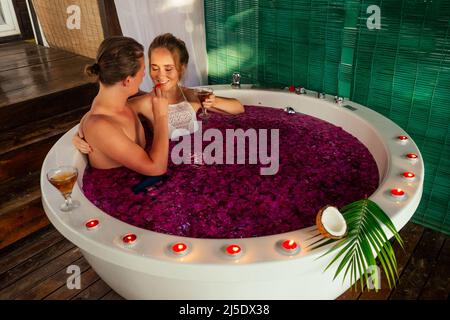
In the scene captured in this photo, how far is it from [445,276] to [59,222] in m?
1.78

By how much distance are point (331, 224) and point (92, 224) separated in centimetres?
84

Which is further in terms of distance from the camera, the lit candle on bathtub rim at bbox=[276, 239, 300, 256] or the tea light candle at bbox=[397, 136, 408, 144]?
the tea light candle at bbox=[397, 136, 408, 144]

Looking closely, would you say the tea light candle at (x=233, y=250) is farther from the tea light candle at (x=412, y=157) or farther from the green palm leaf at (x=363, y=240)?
the tea light candle at (x=412, y=157)

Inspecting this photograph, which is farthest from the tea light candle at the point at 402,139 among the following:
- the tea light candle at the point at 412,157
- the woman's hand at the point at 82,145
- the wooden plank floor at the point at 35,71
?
the wooden plank floor at the point at 35,71

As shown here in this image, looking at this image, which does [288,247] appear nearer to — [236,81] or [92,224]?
[92,224]

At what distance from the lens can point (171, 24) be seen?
9.52ft

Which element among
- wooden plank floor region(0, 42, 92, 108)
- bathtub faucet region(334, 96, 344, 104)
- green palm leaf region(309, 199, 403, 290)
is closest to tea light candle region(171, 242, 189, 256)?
green palm leaf region(309, 199, 403, 290)

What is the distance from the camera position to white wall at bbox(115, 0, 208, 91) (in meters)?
2.61

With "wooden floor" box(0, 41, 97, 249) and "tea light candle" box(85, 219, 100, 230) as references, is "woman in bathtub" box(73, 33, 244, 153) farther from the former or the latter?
"wooden floor" box(0, 41, 97, 249)

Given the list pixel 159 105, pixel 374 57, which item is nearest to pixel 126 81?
pixel 159 105

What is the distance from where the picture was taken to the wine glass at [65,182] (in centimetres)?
145

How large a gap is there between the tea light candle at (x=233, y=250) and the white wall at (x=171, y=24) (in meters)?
1.87

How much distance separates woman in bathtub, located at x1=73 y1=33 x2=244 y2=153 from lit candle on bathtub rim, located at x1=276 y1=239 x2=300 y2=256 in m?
0.92

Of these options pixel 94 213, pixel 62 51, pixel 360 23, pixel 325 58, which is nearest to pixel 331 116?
pixel 325 58
